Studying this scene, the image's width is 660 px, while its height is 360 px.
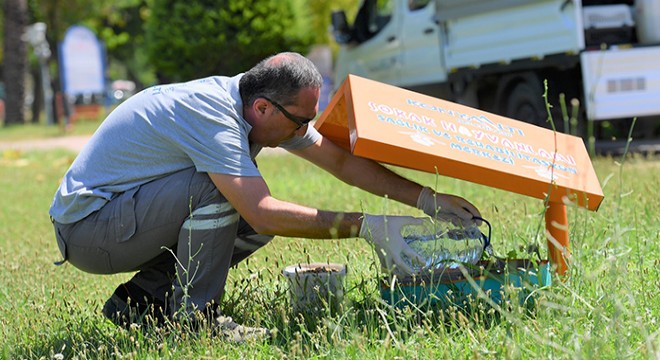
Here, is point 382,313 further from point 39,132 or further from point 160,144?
point 39,132

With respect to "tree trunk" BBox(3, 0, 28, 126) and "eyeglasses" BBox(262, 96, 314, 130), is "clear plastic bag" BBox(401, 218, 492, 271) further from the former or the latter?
"tree trunk" BBox(3, 0, 28, 126)

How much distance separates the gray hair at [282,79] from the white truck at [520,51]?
4.64 meters

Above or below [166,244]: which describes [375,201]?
below

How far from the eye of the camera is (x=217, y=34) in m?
23.0

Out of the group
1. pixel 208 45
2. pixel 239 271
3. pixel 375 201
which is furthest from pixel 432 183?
pixel 208 45

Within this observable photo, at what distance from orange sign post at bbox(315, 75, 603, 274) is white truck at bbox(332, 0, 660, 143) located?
408 cm

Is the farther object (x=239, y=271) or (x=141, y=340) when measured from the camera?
(x=239, y=271)

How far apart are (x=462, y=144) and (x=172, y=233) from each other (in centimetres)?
124

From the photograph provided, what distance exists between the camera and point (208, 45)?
22.9 m

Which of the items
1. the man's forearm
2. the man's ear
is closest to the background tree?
the man's ear

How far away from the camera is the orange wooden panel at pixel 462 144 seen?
3678 millimetres

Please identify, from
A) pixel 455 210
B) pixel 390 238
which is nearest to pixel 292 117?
pixel 390 238

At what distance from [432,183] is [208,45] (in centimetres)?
1504

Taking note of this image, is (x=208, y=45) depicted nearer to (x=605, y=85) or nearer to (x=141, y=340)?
(x=605, y=85)
